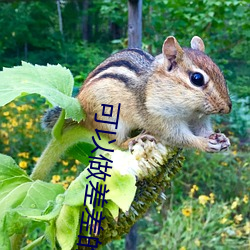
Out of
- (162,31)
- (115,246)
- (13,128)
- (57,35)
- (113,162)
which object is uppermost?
(57,35)

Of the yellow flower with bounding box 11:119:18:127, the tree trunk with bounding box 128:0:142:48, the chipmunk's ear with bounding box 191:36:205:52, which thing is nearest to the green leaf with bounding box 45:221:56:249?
the chipmunk's ear with bounding box 191:36:205:52

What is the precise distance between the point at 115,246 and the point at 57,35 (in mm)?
2020

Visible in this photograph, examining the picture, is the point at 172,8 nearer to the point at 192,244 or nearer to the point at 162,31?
the point at 162,31

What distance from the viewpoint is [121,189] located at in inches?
18.9

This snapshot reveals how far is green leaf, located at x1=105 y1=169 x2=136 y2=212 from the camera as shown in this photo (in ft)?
1.55

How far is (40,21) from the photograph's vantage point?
3.76m

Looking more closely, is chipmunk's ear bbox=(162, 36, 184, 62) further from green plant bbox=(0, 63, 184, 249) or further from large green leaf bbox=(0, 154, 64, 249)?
large green leaf bbox=(0, 154, 64, 249)

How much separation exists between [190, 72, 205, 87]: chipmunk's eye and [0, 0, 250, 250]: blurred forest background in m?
0.55

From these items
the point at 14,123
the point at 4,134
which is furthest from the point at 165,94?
the point at 4,134

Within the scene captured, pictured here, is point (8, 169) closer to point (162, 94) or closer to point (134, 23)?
point (162, 94)

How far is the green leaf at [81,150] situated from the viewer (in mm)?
639

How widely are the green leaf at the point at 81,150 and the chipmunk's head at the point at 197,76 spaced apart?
161mm

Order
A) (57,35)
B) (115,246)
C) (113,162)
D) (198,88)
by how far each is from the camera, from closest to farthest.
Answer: (113,162)
(198,88)
(115,246)
(57,35)

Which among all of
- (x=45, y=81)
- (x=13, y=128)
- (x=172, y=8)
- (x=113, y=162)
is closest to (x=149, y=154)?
(x=113, y=162)
